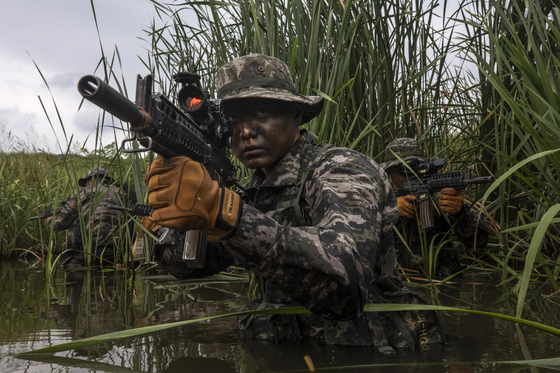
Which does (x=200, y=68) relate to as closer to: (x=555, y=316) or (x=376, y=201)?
(x=376, y=201)

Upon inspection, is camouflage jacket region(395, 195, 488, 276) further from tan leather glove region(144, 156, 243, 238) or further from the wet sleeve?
tan leather glove region(144, 156, 243, 238)

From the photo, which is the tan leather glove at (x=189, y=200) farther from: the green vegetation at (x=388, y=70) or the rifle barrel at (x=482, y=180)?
the rifle barrel at (x=482, y=180)

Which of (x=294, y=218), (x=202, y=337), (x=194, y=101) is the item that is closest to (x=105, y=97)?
(x=194, y=101)

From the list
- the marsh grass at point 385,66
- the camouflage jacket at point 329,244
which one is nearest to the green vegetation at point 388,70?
the marsh grass at point 385,66

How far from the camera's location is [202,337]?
1.95 metres

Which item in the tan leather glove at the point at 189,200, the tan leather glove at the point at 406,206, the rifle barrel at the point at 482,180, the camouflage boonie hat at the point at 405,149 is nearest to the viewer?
the tan leather glove at the point at 189,200

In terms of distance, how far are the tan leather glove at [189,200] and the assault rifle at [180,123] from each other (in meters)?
0.07

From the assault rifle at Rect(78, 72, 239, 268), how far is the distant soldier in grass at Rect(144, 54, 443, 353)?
10 cm

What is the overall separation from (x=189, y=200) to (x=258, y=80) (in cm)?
83

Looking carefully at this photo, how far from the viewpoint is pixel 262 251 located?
1291 millimetres

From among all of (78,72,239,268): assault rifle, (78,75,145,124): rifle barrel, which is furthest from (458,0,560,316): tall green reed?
(78,75,145,124): rifle barrel

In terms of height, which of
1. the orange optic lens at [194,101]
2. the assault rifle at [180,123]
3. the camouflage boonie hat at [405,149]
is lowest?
the assault rifle at [180,123]

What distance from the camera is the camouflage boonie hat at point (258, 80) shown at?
183 cm

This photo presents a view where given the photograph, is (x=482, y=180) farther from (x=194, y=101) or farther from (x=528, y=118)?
(x=194, y=101)
